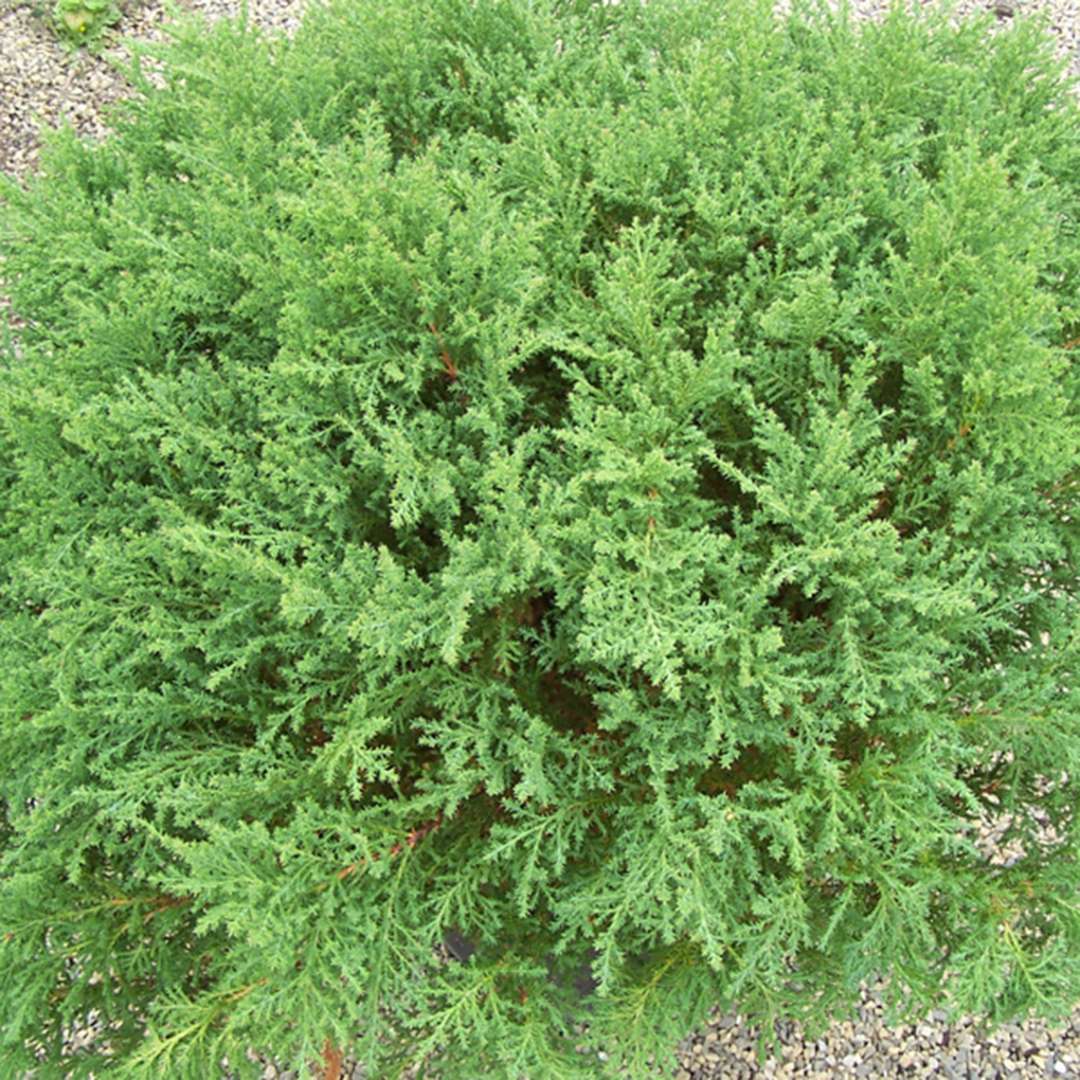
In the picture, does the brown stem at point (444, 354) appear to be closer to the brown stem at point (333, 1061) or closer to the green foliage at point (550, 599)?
the green foliage at point (550, 599)

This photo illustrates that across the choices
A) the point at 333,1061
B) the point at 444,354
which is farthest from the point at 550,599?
the point at 333,1061

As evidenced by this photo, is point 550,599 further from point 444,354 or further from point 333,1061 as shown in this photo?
point 333,1061

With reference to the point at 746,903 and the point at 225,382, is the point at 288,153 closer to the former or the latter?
the point at 225,382

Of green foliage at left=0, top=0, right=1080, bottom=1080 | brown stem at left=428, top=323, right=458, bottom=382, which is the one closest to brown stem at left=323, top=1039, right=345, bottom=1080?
green foliage at left=0, top=0, right=1080, bottom=1080

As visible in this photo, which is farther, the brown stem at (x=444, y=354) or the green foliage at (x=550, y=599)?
the brown stem at (x=444, y=354)

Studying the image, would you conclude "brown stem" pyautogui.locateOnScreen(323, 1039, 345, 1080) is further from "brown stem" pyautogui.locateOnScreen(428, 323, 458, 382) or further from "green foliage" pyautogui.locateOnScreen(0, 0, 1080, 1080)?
"brown stem" pyautogui.locateOnScreen(428, 323, 458, 382)

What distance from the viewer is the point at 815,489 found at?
7.23 feet

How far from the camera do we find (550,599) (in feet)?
8.46

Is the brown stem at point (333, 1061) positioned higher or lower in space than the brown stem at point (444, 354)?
lower

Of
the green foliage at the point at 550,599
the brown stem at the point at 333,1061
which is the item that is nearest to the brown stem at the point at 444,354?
the green foliage at the point at 550,599

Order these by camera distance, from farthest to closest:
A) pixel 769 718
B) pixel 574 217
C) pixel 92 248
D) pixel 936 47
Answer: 1. pixel 936 47
2. pixel 92 248
3. pixel 574 217
4. pixel 769 718

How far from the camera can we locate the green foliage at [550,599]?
2.12 metres

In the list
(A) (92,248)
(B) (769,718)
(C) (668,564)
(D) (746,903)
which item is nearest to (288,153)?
(A) (92,248)

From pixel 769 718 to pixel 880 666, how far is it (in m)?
0.27
